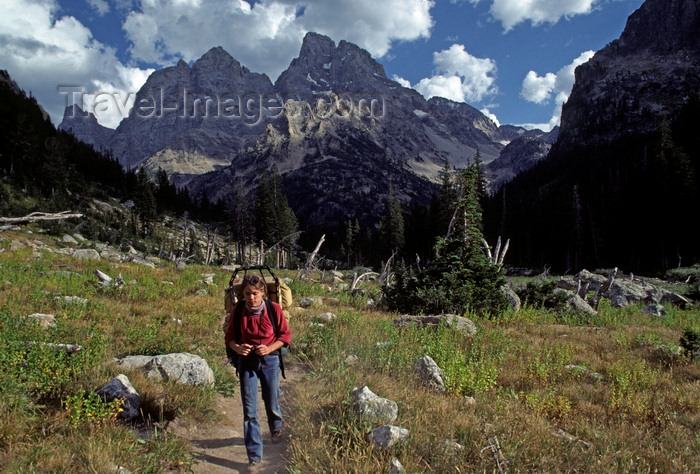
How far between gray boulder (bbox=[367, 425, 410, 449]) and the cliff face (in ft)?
465

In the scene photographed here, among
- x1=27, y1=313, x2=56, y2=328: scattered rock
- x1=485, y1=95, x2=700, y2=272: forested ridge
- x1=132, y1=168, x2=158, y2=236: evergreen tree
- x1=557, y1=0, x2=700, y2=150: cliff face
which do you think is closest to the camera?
x1=27, y1=313, x2=56, y2=328: scattered rock

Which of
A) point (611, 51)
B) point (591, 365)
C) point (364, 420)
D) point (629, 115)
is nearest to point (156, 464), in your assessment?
point (364, 420)

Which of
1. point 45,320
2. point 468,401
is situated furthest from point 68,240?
point 468,401

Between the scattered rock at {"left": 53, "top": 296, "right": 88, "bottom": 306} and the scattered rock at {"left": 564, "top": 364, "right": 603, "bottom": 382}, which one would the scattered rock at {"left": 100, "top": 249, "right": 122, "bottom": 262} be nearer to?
the scattered rock at {"left": 53, "top": 296, "right": 88, "bottom": 306}

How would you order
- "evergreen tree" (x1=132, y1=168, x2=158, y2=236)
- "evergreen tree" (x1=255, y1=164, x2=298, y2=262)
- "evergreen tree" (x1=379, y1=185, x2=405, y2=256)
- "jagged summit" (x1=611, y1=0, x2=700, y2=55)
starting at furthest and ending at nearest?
"jagged summit" (x1=611, y1=0, x2=700, y2=55)
"evergreen tree" (x1=379, y1=185, x2=405, y2=256)
"evergreen tree" (x1=132, y1=168, x2=158, y2=236)
"evergreen tree" (x1=255, y1=164, x2=298, y2=262)

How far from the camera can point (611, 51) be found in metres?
162

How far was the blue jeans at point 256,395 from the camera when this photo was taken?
162 inches

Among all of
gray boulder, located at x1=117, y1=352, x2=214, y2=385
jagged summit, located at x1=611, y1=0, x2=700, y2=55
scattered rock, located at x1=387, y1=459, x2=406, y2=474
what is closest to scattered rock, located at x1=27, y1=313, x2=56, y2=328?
gray boulder, located at x1=117, y1=352, x2=214, y2=385

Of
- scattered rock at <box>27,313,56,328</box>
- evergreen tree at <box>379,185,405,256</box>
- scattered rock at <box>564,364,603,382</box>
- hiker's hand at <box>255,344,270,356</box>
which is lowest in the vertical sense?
scattered rock at <box>564,364,603,382</box>

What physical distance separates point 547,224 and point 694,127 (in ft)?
71.4

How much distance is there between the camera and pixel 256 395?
4.42 meters

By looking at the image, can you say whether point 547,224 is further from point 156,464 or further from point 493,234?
point 156,464

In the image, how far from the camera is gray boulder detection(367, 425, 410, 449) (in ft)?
12.6

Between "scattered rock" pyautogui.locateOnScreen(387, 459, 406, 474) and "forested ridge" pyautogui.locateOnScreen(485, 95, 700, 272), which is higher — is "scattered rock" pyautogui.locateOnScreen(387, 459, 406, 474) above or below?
below
